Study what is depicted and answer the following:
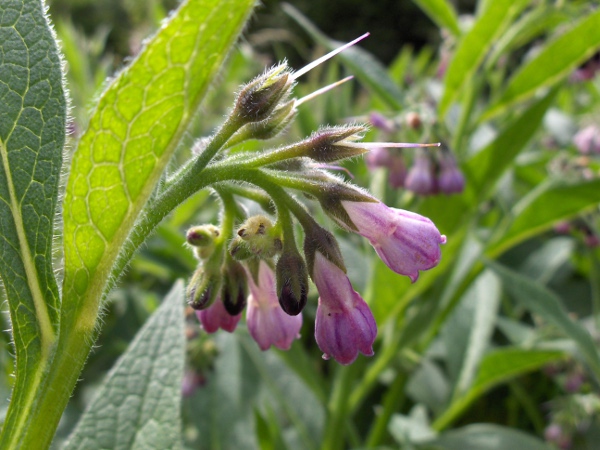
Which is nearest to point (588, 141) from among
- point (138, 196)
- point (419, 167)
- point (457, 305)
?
point (457, 305)

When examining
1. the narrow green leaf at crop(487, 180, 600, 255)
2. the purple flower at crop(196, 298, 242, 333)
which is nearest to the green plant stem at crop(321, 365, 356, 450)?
the narrow green leaf at crop(487, 180, 600, 255)

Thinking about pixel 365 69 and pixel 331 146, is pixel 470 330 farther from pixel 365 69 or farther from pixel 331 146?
pixel 331 146

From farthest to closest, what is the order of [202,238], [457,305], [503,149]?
[457,305]
[503,149]
[202,238]

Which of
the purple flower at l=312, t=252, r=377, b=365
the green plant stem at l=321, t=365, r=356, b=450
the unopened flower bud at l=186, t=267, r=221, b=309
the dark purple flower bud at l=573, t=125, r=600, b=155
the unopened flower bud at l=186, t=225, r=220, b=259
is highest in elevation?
the unopened flower bud at l=186, t=225, r=220, b=259

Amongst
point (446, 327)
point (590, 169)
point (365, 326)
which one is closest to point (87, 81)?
point (446, 327)

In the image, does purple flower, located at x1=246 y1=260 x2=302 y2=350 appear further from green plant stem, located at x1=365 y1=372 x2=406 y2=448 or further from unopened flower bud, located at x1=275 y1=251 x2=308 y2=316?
green plant stem, located at x1=365 y1=372 x2=406 y2=448

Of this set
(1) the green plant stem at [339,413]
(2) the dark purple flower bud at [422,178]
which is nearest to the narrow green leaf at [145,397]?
(1) the green plant stem at [339,413]
